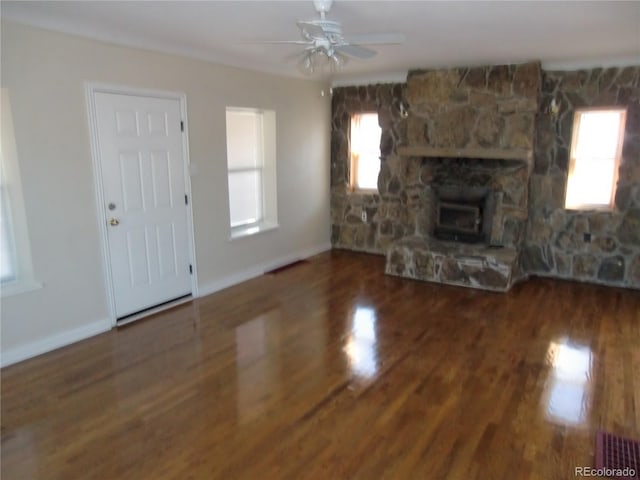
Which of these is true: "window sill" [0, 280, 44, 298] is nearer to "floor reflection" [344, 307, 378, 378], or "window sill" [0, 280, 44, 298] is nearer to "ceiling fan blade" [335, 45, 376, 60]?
"floor reflection" [344, 307, 378, 378]

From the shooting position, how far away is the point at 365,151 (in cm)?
651

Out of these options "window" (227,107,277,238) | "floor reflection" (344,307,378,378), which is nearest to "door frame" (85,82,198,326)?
"window" (227,107,277,238)

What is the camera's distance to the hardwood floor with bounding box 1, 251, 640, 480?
236cm

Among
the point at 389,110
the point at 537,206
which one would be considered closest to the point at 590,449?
the point at 537,206

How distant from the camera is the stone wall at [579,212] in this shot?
15.7 feet

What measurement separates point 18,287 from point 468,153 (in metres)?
4.55

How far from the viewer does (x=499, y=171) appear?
5.31 meters

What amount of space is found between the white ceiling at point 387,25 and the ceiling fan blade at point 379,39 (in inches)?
7.7

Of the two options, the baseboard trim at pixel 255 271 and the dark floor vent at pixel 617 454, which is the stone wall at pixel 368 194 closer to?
the baseboard trim at pixel 255 271

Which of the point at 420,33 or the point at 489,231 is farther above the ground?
the point at 420,33

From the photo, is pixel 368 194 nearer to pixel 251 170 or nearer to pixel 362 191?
pixel 362 191

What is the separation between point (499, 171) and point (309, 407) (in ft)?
12.4

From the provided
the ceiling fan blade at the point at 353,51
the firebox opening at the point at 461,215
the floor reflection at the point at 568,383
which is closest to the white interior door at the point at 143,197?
the ceiling fan blade at the point at 353,51

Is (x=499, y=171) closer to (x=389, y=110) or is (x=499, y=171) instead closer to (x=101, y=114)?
(x=389, y=110)
